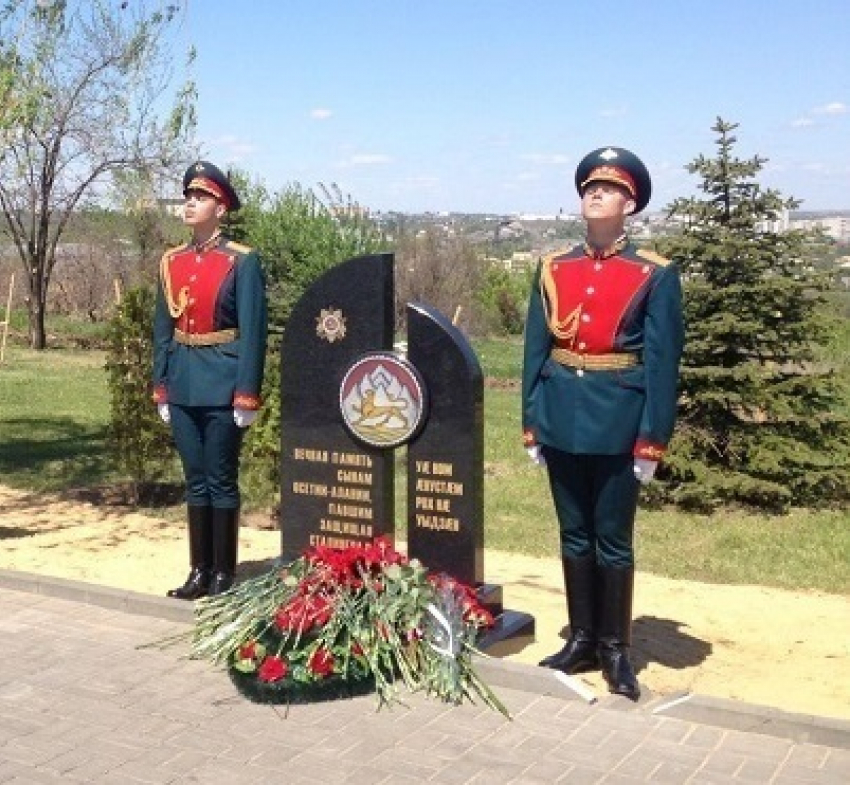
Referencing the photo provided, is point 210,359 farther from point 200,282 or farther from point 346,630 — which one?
point 346,630

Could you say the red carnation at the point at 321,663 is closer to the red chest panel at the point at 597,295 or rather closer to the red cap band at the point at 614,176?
the red chest panel at the point at 597,295

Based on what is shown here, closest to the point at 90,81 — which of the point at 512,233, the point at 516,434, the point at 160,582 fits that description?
the point at 516,434

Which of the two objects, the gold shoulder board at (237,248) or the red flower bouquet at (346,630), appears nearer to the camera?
the red flower bouquet at (346,630)

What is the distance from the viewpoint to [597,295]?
4531 millimetres

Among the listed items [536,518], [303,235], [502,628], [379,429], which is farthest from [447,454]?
[303,235]

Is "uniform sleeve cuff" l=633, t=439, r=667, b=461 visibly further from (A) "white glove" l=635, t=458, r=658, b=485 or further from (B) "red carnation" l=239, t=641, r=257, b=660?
(B) "red carnation" l=239, t=641, r=257, b=660

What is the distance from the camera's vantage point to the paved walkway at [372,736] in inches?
152

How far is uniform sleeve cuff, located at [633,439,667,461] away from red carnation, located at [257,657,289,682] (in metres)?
1.50

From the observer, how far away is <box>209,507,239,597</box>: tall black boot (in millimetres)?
5867

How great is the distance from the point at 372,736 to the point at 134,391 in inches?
196

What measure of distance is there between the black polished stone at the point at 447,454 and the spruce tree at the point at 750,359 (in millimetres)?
4176

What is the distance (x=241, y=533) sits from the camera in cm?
808

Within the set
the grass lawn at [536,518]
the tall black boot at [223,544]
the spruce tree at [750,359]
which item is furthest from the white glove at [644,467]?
the spruce tree at [750,359]

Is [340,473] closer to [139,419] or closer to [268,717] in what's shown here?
[268,717]
